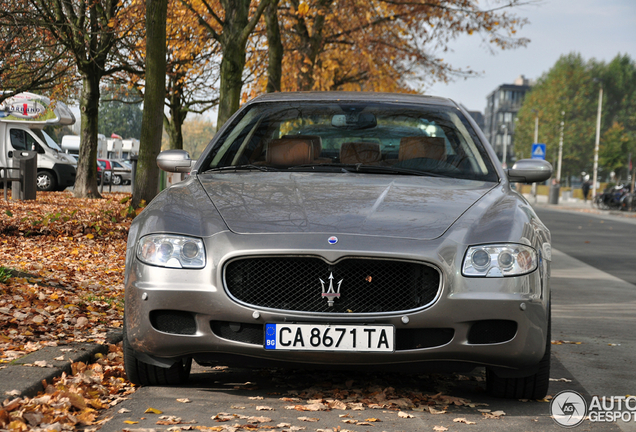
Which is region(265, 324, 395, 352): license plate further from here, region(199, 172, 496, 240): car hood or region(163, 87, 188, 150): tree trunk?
region(163, 87, 188, 150): tree trunk

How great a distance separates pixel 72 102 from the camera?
122 ft

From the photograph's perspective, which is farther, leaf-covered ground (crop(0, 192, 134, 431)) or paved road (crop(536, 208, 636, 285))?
paved road (crop(536, 208, 636, 285))

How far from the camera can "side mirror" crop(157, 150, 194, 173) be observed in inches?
201

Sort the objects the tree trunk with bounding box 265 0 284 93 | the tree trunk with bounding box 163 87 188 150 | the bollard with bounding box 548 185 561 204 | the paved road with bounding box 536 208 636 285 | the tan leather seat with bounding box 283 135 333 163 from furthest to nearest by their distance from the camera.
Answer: the bollard with bounding box 548 185 561 204, the tree trunk with bounding box 163 87 188 150, the tree trunk with bounding box 265 0 284 93, the paved road with bounding box 536 208 636 285, the tan leather seat with bounding box 283 135 333 163

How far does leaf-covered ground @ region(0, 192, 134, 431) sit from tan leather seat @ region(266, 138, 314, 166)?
153 centimetres

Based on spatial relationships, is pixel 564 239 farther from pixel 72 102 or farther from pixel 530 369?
pixel 72 102

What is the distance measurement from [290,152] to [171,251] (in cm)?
152

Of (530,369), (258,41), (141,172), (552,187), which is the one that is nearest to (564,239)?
(141,172)

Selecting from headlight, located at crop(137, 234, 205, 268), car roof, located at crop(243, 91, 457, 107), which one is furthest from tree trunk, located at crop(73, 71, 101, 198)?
headlight, located at crop(137, 234, 205, 268)

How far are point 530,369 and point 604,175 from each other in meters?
100

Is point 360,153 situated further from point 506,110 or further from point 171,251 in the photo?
point 506,110

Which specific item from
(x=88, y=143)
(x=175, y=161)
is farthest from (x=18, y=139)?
(x=175, y=161)

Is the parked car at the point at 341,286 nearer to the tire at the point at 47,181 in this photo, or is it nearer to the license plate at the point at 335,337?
the license plate at the point at 335,337

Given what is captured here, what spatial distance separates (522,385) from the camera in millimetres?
4082
